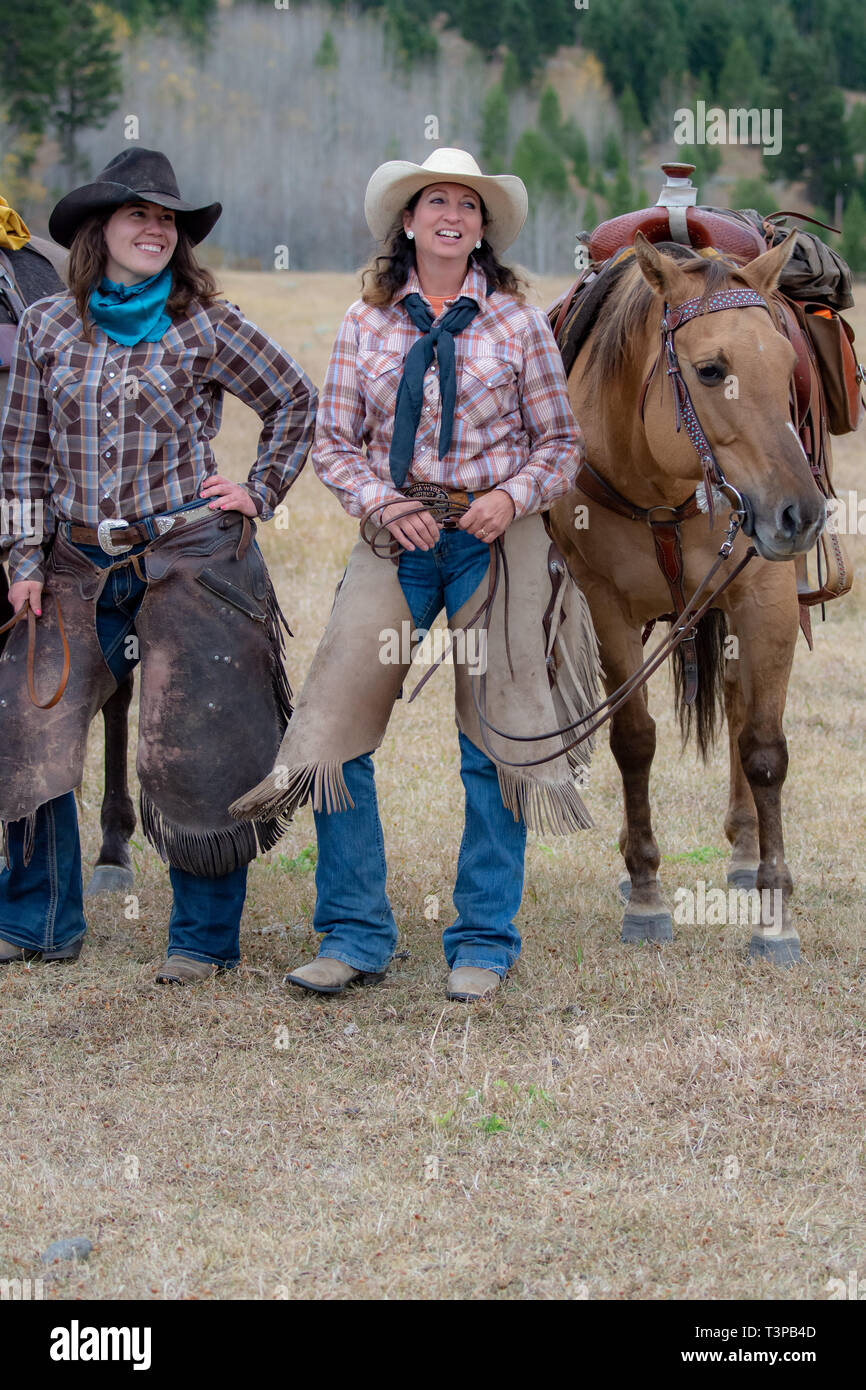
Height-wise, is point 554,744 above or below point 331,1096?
above

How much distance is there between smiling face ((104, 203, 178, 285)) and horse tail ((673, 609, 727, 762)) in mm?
2417

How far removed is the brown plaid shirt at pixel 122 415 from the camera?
168 inches

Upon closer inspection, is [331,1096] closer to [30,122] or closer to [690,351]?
[690,351]

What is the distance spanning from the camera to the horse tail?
574cm

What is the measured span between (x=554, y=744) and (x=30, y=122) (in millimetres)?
53366

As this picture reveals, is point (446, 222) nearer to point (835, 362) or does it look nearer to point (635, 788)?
point (835, 362)


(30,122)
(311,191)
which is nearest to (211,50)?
(311,191)

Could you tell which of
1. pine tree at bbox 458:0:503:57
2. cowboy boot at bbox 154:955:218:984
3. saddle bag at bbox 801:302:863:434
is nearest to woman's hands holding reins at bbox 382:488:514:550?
cowboy boot at bbox 154:955:218:984

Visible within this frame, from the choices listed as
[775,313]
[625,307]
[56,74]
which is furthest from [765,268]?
[56,74]

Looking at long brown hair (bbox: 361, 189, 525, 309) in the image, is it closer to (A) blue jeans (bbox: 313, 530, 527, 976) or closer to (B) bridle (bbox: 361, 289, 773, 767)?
(B) bridle (bbox: 361, 289, 773, 767)

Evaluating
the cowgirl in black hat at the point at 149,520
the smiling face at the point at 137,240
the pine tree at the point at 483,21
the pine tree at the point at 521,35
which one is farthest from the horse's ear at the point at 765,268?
the pine tree at the point at 483,21

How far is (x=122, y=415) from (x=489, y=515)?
1.13 m

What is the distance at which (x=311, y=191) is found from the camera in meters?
65.9

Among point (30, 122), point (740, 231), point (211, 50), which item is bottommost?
point (740, 231)
